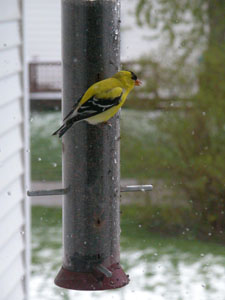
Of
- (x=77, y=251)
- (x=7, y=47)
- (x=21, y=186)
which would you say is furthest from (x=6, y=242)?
(x=77, y=251)

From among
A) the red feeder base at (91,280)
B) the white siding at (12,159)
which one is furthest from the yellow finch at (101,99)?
the white siding at (12,159)

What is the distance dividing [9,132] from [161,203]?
2.34 metres

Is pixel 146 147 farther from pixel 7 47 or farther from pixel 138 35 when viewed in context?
pixel 7 47

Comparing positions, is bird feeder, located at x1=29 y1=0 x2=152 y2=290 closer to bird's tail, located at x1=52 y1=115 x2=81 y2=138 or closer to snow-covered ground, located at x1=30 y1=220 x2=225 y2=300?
bird's tail, located at x1=52 y1=115 x2=81 y2=138

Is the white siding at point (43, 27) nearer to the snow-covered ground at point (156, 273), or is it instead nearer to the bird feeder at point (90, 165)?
the snow-covered ground at point (156, 273)

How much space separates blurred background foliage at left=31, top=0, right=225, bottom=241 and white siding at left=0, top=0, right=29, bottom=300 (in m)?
1.58

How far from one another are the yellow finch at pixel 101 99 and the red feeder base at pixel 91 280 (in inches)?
15.8

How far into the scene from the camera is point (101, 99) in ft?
5.23

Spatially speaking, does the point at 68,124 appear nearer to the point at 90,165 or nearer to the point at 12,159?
the point at 90,165

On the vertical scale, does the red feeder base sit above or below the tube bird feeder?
below

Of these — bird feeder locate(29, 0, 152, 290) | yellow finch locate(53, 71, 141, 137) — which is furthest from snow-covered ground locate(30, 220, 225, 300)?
yellow finch locate(53, 71, 141, 137)

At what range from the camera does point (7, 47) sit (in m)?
2.81

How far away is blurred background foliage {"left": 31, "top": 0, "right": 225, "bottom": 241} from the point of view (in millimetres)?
4664

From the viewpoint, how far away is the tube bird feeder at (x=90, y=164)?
1.72 meters
